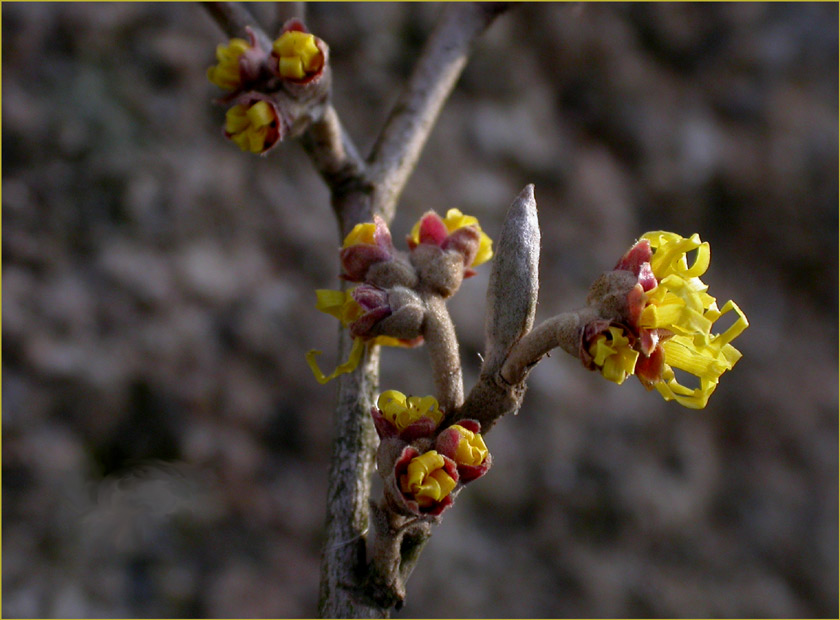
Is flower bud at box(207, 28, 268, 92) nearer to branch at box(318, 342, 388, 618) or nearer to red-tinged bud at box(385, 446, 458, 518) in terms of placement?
branch at box(318, 342, 388, 618)

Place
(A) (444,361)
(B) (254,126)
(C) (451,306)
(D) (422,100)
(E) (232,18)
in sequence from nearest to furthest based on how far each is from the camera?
1. (A) (444,361)
2. (B) (254,126)
3. (E) (232,18)
4. (D) (422,100)
5. (C) (451,306)

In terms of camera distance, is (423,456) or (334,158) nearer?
(423,456)

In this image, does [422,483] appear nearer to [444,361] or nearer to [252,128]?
[444,361]

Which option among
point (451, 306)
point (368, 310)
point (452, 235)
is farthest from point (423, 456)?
point (451, 306)

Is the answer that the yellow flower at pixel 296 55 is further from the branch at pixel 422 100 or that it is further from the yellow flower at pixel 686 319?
the yellow flower at pixel 686 319

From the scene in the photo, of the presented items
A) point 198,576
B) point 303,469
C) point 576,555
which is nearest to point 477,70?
point 303,469

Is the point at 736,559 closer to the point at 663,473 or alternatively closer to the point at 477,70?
the point at 663,473
